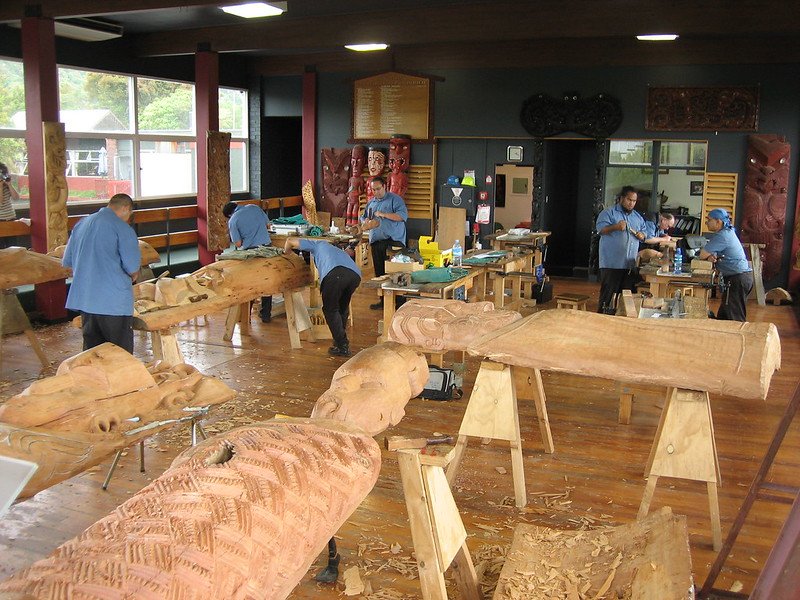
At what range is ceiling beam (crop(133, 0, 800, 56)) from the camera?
29.9ft

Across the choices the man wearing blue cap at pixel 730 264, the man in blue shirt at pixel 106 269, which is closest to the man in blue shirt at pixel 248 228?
the man in blue shirt at pixel 106 269

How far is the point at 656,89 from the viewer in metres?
11.7

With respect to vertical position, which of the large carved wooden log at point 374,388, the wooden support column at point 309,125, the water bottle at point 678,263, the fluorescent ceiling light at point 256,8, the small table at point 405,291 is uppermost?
the fluorescent ceiling light at point 256,8

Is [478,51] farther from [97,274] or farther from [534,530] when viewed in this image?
[534,530]

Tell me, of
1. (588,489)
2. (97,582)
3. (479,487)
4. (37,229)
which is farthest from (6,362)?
(97,582)

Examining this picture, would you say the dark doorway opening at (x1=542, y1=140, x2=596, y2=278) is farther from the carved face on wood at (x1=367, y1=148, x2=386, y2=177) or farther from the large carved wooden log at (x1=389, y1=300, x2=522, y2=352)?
the large carved wooden log at (x1=389, y1=300, x2=522, y2=352)

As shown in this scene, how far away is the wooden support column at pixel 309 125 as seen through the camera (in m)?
14.0

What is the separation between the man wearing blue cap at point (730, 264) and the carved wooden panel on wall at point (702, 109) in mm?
3758

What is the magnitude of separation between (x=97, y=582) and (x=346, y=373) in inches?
67.2

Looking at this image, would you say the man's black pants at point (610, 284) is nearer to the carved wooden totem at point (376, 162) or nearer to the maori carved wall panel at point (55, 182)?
the carved wooden totem at point (376, 162)

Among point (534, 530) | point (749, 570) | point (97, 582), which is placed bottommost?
point (749, 570)

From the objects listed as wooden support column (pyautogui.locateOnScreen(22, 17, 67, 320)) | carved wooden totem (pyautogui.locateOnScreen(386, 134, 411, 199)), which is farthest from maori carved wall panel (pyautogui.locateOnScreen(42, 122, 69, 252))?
carved wooden totem (pyautogui.locateOnScreen(386, 134, 411, 199))

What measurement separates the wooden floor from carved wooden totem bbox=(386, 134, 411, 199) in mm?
5817

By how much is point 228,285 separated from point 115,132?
5931 mm
